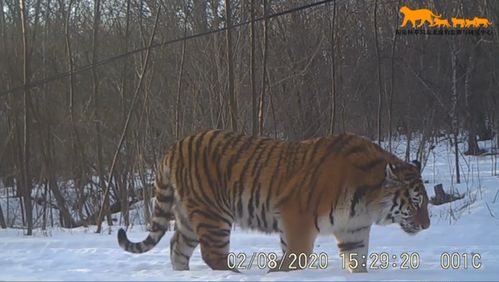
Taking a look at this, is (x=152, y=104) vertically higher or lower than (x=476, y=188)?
higher

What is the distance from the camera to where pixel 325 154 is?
5.57 meters

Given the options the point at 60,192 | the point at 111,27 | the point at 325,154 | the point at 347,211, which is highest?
the point at 111,27

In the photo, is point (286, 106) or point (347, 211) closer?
point (347, 211)

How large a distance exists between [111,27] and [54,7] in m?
1.40

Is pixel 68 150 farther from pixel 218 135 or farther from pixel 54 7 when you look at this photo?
pixel 218 135

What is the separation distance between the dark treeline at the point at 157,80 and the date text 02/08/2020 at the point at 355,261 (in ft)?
17.5

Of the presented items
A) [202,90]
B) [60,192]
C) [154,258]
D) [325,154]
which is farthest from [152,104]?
[325,154]

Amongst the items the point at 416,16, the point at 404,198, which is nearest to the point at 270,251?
the point at 404,198

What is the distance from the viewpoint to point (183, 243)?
5.96 meters

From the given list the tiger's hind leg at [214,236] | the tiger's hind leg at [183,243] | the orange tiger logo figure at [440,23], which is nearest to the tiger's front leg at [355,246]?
the tiger's hind leg at [214,236]

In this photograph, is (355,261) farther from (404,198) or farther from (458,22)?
(458,22)

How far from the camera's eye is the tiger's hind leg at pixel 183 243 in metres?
5.94

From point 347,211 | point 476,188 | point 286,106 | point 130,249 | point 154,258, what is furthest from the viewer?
point 286,106

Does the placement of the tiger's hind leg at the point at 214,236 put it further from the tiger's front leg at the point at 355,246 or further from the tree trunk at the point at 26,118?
the tree trunk at the point at 26,118
